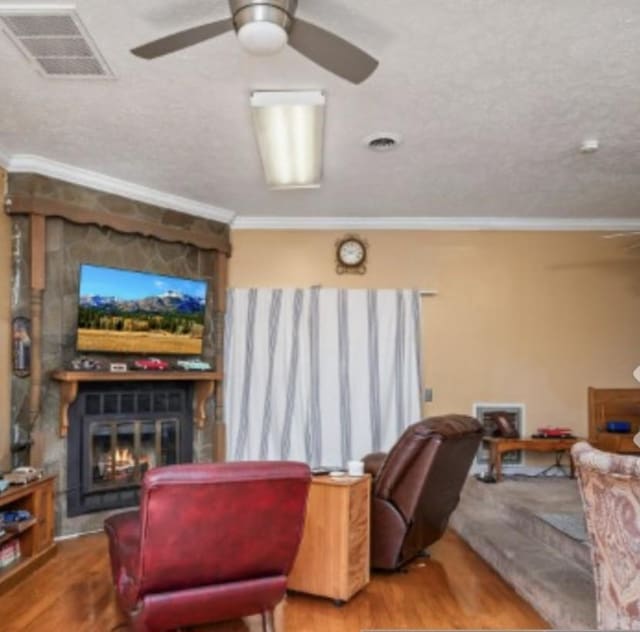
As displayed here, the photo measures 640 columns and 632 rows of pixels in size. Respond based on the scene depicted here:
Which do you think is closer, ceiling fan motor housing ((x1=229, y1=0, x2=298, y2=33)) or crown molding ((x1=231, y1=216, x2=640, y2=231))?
ceiling fan motor housing ((x1=229, y1=0, x2=298, y2=33))

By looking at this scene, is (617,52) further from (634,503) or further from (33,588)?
(33,588)

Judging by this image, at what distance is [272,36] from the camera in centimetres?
204

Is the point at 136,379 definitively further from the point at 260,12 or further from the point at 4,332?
the point at 260,12

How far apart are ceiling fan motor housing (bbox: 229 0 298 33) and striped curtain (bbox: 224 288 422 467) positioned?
3.67 m

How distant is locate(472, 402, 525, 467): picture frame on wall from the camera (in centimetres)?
554

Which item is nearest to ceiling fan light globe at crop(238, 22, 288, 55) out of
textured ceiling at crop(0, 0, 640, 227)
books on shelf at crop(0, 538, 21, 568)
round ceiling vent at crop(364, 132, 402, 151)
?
textured ceiling at crop(0, 0, 640, 227)

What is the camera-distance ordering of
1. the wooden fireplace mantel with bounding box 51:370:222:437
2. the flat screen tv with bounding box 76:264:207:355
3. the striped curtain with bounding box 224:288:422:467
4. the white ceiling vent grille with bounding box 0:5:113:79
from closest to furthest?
the white ceiling vent grille with bounding box 0:5:113:79 < the wooden fireplace mantel with bounding box 51:370:222:437 < the flat screen tv with bounding box 76:264:207:355 < the striped curtain with bounding box 224:288:422:467

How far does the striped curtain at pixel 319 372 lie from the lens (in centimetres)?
551

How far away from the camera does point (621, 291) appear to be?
19.0 feet

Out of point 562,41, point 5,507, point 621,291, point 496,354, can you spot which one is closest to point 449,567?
point 496,354

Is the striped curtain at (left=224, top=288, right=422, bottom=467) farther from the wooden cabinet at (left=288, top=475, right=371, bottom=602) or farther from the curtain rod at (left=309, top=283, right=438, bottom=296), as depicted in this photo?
the wooden cabinet at (left=288, top=475, right=371, bottom=602)

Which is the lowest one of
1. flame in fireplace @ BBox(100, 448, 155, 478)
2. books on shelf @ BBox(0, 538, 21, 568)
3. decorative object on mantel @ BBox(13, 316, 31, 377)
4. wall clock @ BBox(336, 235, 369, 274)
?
books on shelf @ BBox(0, 538, 21, 568)

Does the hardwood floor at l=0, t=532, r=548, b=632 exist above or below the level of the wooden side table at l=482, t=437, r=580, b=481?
below

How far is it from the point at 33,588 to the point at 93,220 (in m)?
2.53
